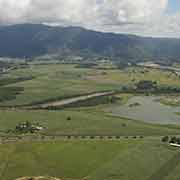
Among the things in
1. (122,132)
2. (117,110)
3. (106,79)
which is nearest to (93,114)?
(117,110)

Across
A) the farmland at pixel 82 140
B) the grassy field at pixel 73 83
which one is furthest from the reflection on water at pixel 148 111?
the grassy field at pixel 73 83

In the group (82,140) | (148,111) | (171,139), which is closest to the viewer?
(171,139)

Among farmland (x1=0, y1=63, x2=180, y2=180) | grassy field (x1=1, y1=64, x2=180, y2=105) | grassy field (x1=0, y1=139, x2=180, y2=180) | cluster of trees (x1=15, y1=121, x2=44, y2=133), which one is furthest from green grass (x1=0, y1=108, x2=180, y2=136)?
grassy field (x1=1, y1=64, x2=180, y2=105)

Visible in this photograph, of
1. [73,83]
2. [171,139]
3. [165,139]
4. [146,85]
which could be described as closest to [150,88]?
[146,85]

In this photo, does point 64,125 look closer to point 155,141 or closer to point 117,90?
point 155,141

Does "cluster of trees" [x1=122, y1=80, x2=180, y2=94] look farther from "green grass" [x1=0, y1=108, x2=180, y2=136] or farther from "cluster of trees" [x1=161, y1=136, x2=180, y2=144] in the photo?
"cluster of trees" [x1=161, y1=136, x2=180, y2=144]

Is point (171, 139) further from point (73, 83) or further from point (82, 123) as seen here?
point (73, 83)
